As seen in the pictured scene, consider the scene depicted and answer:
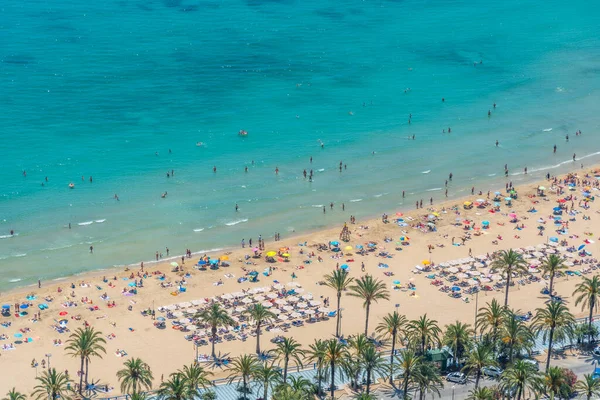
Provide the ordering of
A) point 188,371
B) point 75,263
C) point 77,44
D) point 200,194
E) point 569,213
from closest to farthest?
point 188,371
point 75,263
point 569,213
point 200,194
point 77,44

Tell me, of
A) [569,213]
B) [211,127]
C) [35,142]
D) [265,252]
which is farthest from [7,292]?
[569,213]

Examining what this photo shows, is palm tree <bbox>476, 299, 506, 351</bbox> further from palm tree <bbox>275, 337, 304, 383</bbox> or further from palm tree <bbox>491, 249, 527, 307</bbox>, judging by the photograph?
palm tree <bbox>275, 337, 304, 383</bbox>

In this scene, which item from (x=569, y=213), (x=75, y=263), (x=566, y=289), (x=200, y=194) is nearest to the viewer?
(x=566, y=289)

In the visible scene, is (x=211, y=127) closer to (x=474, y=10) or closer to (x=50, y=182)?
(x=50, y=182)

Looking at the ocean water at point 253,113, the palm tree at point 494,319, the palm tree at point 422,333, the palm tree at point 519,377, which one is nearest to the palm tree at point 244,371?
the palm tree at point 422,333

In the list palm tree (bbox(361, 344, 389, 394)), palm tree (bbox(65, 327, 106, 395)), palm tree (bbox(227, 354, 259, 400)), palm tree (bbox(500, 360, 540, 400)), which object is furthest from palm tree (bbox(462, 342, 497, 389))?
palm tree (bbox(65, 327, 106, 395))

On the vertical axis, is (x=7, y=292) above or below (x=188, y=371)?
below
